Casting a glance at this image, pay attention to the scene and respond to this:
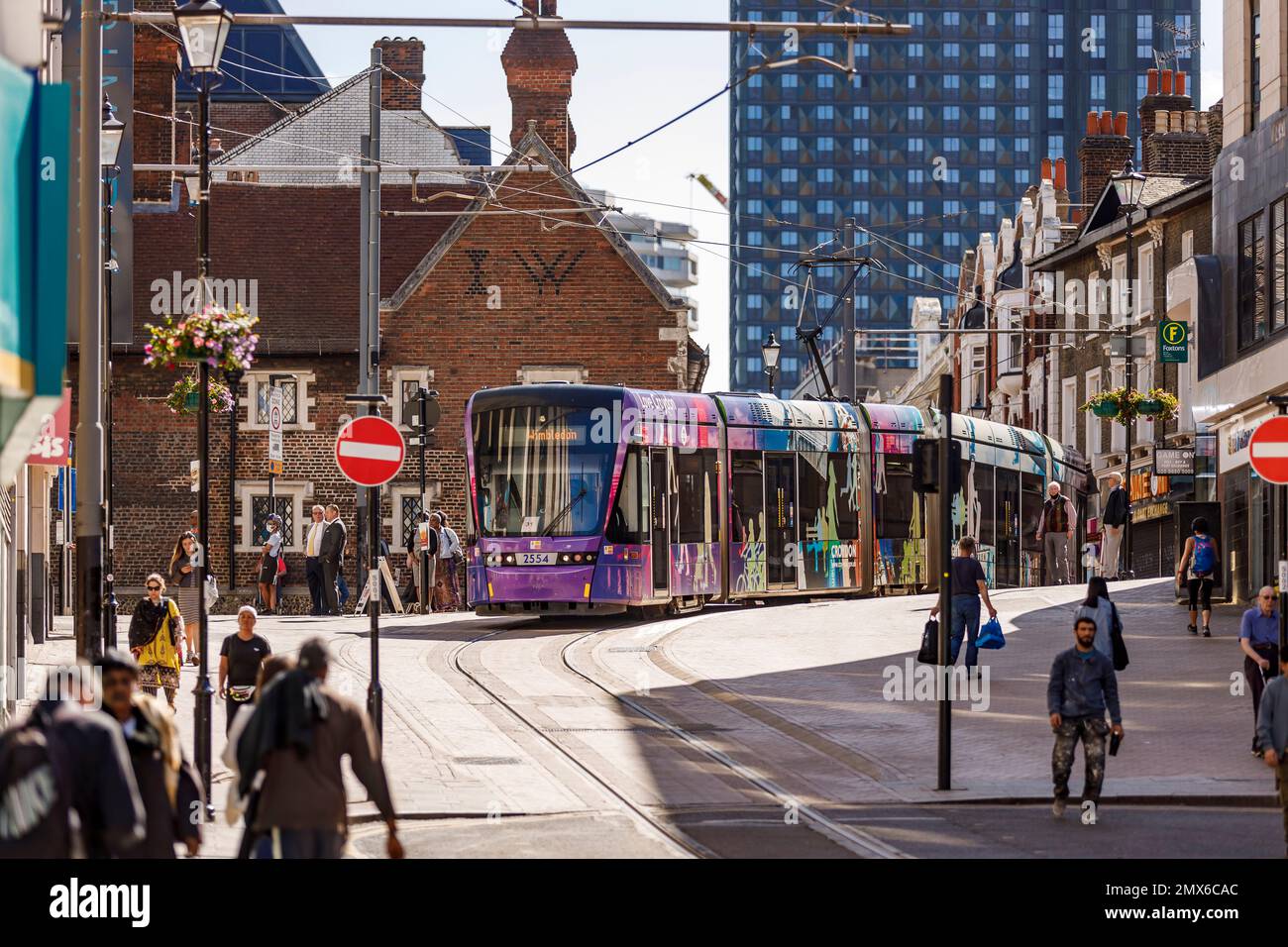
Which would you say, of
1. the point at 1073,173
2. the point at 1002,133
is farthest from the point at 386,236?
the point at 1002,133

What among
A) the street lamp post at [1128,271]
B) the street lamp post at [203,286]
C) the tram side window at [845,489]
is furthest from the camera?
the street lamp post at [1128,271]

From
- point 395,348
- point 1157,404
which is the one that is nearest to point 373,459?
point 1157,404

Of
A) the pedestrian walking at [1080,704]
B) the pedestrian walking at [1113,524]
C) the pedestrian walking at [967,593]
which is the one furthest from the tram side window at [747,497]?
the pedestrian walking at [1080,704]

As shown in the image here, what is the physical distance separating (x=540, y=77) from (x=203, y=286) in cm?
3775

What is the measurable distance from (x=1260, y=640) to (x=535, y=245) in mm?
32399

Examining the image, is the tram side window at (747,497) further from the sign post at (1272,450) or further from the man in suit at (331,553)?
the sign post at (1272,450)

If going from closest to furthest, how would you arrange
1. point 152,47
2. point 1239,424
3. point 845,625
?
point 845,625
point 1239,424
point 152,47

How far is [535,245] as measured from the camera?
50219mm

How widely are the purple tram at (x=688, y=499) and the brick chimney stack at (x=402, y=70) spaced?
27.0 meters

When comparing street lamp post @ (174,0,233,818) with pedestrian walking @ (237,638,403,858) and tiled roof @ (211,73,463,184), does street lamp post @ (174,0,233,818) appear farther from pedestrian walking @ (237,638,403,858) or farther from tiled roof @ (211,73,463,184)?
tiled roof @ (211,73,463,184)

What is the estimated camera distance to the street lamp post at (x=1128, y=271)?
47.7m

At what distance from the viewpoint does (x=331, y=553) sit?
34250 millimetres
